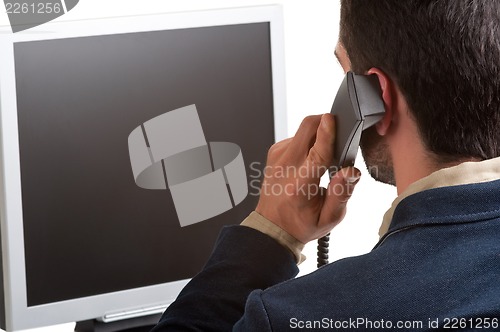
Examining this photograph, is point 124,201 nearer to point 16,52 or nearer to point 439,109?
point 16,52

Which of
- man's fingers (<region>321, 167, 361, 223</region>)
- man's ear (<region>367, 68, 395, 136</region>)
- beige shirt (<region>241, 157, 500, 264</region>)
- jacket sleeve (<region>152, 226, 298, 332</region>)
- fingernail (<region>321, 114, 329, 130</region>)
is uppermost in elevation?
man's ear (<region>367, 68, 395, 136</region>)

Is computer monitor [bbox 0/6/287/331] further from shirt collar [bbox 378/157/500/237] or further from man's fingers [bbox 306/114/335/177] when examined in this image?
shirt collar [bbox 378/157/500/237]

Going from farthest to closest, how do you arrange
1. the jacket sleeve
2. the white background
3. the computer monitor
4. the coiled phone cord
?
the white background < the coiled phone cord < the computer monitor < the jacket sleeve

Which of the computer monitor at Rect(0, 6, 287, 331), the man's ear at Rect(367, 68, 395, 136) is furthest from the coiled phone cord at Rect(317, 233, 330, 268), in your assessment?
the man's ear at Rect(367, 68, 395, 136)

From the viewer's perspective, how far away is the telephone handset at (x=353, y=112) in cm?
119

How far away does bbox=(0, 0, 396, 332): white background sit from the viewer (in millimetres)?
2094

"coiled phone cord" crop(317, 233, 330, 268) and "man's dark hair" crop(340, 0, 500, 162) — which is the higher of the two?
"man's dark hair" crop(340, 0, 500, 162)

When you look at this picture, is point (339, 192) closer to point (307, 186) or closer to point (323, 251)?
point (307, 186)

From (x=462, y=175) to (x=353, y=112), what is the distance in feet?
0.62

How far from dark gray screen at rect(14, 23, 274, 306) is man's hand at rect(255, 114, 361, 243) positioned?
0.31 metres

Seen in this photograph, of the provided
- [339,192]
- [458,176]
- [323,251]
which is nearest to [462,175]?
[458,176]

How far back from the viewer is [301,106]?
2.14 meters

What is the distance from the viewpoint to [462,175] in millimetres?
1111

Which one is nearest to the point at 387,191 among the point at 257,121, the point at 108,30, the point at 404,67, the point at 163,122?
the point at 257,121
